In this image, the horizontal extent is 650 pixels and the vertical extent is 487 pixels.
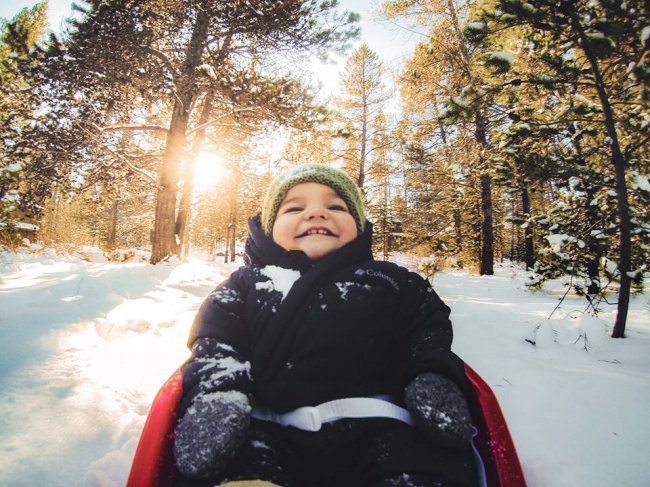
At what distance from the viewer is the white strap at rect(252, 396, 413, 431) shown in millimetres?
1009

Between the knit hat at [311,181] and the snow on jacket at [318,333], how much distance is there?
0.69ft

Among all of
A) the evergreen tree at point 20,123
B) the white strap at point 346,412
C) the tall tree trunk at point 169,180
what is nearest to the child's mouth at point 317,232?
the white strap at point 346,412

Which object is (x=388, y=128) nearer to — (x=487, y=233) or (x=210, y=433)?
(x=487, y=233)

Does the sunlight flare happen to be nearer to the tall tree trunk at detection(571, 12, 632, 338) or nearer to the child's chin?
the child's chin

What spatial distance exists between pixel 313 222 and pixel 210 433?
89cm

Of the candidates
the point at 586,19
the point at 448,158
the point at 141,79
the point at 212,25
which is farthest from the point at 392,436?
the point at 448,158

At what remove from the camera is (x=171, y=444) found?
0.92 m

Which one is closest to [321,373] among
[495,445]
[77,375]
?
[495,445]

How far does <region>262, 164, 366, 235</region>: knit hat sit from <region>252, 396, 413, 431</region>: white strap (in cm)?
82

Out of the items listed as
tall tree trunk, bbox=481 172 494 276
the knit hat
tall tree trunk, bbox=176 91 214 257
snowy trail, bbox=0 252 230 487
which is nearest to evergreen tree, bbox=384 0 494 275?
tall tree trunk, bbox=481 172 494 276

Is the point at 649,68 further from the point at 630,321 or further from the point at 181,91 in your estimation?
the point at 181,91

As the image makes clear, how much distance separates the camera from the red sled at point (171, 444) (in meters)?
0.85

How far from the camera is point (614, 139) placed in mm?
2592

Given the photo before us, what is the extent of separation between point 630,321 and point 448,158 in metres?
6.27
